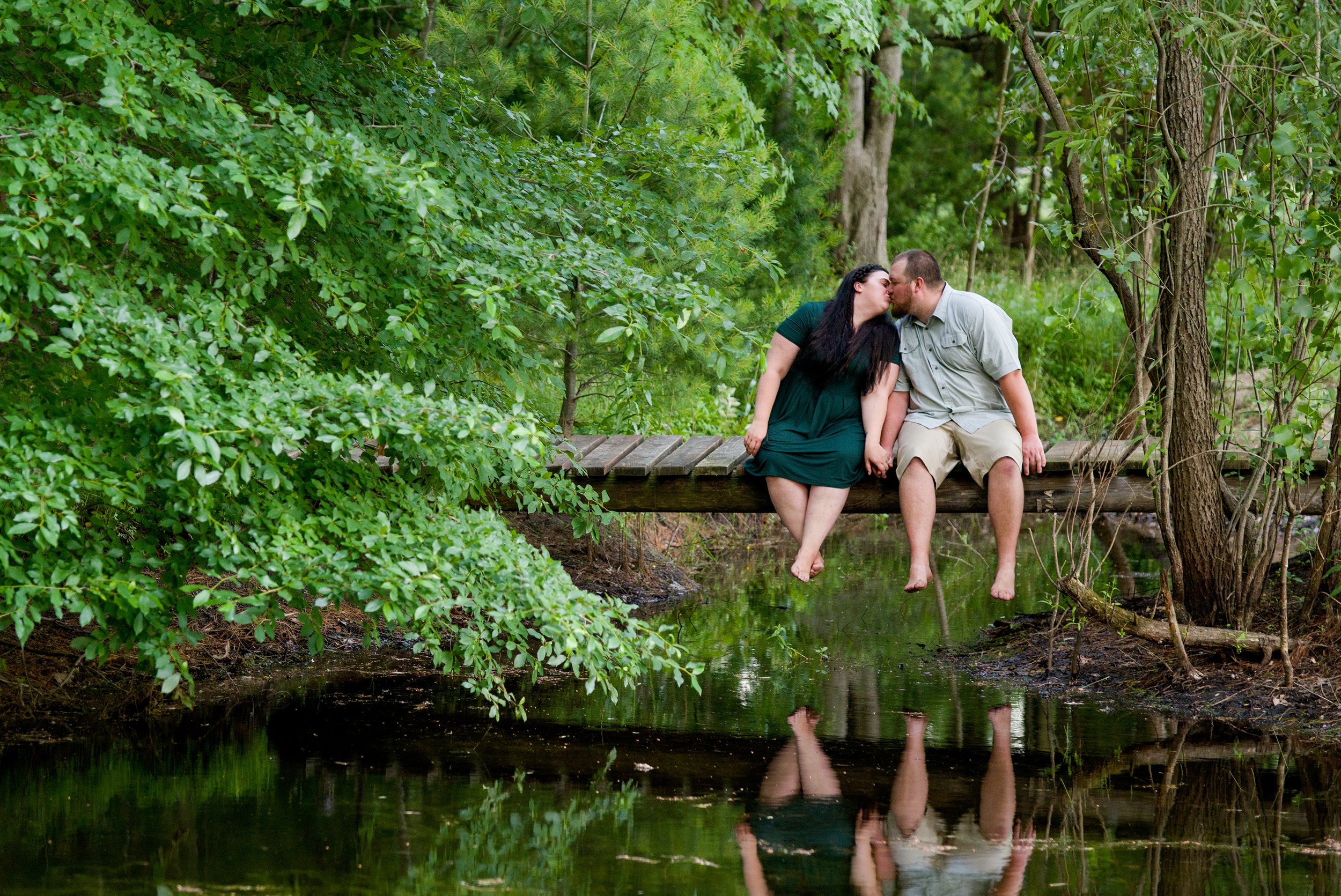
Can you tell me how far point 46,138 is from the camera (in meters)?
3.21

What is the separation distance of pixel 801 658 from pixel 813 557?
0.84 metres

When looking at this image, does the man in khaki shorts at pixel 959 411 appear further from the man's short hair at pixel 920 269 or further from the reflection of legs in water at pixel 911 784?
the reflection of legs in water at pixel 911 784

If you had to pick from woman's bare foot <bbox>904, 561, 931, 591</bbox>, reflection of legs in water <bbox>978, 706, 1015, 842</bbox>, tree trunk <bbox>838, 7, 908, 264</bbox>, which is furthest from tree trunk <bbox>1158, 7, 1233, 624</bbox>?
tree trunk <bbox>838, 7, 908, 264</bbox>

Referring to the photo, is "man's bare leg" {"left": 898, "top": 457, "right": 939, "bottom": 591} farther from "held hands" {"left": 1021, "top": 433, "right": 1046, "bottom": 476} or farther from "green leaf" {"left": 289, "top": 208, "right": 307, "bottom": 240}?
"green leaf" {"left": 289, "top": 208, "right": 307, "bottom": 240}

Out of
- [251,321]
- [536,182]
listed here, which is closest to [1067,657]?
[536,182]

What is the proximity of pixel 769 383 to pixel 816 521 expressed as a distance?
24.3 inches

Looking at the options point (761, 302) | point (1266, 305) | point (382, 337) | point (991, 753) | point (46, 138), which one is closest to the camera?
point (46, 138)

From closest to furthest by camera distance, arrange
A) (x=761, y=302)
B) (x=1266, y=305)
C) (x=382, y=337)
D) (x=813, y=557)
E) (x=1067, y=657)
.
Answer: (x=382, y=337) < (x=1266, y=305) < (x=813, y=557) < (x=1067, y=657) < (x=761, y=302)

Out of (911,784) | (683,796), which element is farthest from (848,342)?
(683,796)

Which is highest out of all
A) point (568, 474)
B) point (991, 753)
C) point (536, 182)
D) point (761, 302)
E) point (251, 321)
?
point (761, 302)

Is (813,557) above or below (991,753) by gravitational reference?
above

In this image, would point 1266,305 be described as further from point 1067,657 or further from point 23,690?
point 23,690

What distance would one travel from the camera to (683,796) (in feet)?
12.5

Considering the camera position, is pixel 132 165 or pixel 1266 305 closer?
pixel 132 165
